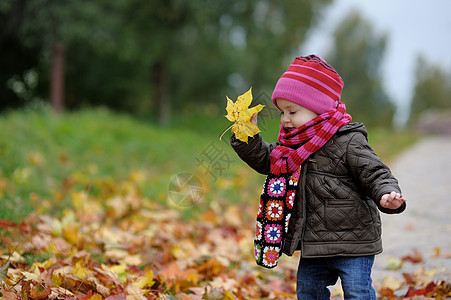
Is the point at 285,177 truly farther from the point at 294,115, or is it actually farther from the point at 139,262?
the point at 139,262

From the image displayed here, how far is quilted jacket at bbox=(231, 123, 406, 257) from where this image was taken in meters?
1.97

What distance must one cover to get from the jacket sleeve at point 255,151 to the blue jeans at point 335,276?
1.58ft

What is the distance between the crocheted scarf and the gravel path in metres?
1.33

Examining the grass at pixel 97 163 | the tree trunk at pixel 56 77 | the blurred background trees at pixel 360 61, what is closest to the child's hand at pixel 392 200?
the grass at pixel 97 163

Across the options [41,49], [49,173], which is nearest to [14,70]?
[41,49]

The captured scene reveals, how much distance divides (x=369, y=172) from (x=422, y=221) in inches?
127

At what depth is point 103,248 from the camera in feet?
10.0

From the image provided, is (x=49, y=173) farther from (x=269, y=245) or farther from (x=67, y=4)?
(x=67, y=4)

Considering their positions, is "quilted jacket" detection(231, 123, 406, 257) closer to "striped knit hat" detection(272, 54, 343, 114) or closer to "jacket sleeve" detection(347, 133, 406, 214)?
"jacket sleeve" detection(347, 133, 406, 214)

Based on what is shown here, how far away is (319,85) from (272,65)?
14694mm

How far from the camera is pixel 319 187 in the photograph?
2.02 metres

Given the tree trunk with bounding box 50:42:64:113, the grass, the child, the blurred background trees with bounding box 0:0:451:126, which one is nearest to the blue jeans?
the child

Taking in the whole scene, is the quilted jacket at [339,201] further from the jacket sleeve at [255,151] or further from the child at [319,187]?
the jacket sleeve at [255,151]

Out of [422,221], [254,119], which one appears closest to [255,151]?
[254,119]
